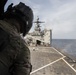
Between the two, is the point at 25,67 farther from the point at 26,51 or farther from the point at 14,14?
the point at 14,14

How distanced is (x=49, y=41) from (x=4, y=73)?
37259 mm

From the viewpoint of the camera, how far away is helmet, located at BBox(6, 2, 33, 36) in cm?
141

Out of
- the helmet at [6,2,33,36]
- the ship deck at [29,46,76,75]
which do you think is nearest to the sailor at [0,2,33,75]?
the helmet at [6,2,33,36]

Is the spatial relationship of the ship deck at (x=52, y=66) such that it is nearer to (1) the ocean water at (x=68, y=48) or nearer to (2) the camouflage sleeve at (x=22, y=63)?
(1) the ocean water at (x=68, y=48)

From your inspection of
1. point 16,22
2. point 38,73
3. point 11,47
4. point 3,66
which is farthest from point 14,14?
point 38,73

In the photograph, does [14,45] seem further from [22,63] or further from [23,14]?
[23,14]

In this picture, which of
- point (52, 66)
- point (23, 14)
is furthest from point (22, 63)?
point (52, 66)

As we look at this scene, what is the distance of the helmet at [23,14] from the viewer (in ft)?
4.63

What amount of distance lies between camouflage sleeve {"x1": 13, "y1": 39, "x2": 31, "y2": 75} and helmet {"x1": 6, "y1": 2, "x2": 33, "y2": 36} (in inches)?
6.0

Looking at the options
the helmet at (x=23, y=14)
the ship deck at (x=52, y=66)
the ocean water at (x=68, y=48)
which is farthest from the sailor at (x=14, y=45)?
the ocean water at (x=68, y=48)

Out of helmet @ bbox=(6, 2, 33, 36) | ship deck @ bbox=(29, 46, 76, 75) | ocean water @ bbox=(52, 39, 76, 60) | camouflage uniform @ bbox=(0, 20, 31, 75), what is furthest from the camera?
ocean water @ bbox=(52, 39, 76, 60)

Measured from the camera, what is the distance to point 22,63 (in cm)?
130

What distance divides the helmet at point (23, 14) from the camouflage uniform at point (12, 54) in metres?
0.11

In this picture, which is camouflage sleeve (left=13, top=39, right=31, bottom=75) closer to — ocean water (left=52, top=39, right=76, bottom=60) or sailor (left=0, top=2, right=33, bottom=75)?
sailor (left=0, top=2, right=33, bottom=75)
